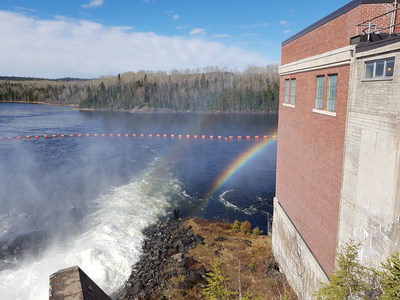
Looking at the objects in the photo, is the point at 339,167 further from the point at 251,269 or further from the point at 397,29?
the point at 251,269

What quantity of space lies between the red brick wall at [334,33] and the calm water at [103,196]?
16.9 metres

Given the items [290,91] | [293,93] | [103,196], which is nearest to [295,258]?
[293,93]

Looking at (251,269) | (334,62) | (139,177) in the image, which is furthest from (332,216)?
(139,177)

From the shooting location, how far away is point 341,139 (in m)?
10.8

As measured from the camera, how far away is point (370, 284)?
24.0 ft

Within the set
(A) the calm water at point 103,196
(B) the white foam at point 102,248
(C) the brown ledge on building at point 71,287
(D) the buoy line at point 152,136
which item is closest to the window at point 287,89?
(A) the calm water at point 103,196

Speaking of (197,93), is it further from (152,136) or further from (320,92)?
(320,92)

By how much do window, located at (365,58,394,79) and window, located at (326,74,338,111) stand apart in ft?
7.36

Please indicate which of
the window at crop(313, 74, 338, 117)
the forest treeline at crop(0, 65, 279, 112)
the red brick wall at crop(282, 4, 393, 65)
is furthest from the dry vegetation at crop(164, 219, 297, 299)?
the forest treeline at crop(0, 65, 279, 112)

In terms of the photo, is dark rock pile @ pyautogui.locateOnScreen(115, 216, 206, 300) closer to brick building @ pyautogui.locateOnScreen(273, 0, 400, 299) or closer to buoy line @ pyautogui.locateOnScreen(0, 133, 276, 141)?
brick building @ pyautogui.locateOnScreen(273, 0, 400, 299)

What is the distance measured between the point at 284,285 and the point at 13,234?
21651 mm

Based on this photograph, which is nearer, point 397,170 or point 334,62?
point 397,170

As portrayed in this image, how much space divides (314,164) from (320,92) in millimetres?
3038

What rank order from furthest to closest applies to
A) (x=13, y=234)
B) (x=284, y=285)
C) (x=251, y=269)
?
1. (x=13, y=234)
2. (x=251, y=269)
3. (x=284, y=285)
